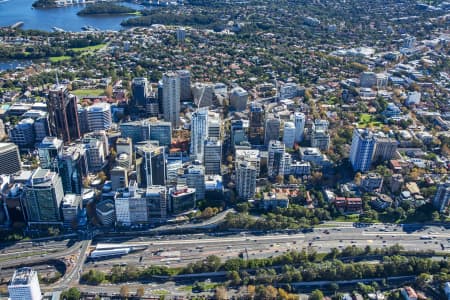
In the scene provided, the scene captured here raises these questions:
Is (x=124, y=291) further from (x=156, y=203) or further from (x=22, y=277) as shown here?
(x=156, y=203)

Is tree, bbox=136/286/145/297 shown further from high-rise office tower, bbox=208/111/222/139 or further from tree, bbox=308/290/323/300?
high-rise office tower, bbox=208/111/222/139

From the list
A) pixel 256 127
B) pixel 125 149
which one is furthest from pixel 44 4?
pixel 256 127

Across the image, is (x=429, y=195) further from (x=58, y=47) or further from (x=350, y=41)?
(x=58, y=47)

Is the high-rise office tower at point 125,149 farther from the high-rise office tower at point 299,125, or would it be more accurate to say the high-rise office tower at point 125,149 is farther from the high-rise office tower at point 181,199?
the high-rise office tower at point 299,125

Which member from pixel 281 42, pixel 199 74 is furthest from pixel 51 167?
pixel 281 42

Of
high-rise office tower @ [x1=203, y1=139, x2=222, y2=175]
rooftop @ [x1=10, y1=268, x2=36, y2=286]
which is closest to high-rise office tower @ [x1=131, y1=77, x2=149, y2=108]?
high-rise office tower @ [x1=203, y1=139, x2=222, y2=175]

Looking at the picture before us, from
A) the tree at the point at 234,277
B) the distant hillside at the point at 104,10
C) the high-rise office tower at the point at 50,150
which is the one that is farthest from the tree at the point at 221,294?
the distant hillside at the point at 104,10
